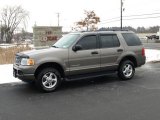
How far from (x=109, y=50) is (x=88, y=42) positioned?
87 cm

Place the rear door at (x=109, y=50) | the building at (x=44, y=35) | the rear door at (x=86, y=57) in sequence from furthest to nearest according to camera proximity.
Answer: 1. the building at (x=44, y=35)
2. the rear door at (x=109, y=50)
3. the rear door at (x=86, y=57)

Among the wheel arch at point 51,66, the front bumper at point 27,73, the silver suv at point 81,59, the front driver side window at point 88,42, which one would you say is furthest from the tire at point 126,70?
the front bumper at point 27,73

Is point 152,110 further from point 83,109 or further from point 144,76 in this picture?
point 144,76

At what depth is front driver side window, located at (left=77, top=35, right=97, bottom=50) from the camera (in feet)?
27.7

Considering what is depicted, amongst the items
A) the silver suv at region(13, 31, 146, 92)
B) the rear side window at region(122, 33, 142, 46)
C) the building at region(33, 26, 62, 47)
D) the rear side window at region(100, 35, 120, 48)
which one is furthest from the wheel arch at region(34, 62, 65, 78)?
the building at region(33, 26, 62, 47)

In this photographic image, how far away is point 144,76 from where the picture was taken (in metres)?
10.2

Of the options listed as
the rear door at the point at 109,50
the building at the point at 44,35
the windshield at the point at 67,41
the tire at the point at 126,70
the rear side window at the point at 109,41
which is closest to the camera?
the windshield at the point at 67,41

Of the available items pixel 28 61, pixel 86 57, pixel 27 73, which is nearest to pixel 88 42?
pixel 86 57

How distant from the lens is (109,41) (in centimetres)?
909

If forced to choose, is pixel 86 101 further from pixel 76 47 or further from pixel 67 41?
pixel 67 41

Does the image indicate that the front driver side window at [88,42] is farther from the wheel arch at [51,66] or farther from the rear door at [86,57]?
the wheel arch at [51,66]

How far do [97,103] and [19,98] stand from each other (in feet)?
7.19

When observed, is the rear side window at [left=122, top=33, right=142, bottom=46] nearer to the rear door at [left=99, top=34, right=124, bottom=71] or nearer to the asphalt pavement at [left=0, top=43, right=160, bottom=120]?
the rear door at [left=99, top=34, right=124, bottom=71]

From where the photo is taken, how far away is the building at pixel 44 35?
16391 millimetres
